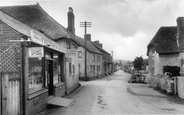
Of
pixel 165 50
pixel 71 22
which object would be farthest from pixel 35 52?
pixel 165 50

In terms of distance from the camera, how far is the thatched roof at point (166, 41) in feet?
57.6

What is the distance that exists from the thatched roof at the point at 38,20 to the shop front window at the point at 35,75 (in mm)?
6703

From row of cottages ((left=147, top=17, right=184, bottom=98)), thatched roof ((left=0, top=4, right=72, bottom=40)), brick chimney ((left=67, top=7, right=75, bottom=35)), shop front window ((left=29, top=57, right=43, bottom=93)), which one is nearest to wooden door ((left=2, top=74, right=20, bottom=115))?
shop front window ((left=29, top=57, right=43, bottom=93))

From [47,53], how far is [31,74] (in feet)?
7.62

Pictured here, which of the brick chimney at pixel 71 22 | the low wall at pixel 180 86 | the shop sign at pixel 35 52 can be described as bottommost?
the low wall at pixel 180 86

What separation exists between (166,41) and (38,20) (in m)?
14.9

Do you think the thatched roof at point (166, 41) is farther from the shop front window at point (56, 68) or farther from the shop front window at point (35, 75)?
the shop front window at point (35, 75)

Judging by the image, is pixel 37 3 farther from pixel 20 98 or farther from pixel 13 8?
pixel 20 98

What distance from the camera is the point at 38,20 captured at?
655 inches

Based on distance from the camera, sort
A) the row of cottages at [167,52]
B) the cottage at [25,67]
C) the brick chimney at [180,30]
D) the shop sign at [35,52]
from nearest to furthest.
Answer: the cottage at [25,67]
the shop sign at [35,52]
the row of cottages at [167,52]
the brick chimney at [180,30]

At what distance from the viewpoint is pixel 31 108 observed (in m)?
6.38

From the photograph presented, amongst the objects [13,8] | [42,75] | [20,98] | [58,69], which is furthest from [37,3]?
[20,98]

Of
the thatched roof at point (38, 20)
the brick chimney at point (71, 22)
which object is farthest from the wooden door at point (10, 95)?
the brick chimney at point (71, 22)

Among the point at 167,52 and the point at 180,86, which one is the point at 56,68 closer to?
the point at 180,86
